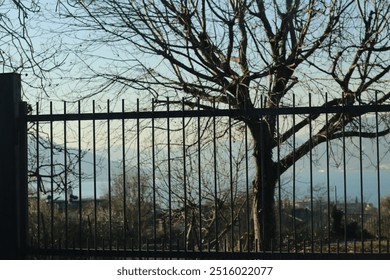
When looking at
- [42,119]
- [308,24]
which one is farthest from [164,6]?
[42,119]

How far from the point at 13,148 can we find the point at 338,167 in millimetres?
5578

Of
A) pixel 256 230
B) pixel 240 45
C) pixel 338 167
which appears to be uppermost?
pixel 240 45

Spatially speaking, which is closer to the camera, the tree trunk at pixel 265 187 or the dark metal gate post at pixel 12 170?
the dark metal gate post at pixel 12 170

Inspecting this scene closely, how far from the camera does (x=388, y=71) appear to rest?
37.9ft

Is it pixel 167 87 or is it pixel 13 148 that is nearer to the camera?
pixel 13 148

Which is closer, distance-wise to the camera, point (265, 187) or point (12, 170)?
point (12, 170)

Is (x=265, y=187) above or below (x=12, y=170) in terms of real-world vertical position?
below

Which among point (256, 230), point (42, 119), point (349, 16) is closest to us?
point (42, 119)

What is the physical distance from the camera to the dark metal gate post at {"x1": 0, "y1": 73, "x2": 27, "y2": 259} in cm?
663

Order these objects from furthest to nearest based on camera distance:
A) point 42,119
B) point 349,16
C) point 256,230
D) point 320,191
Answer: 1. point 349,16
2. point 256,230
3. point 320,191
4. point 42,119

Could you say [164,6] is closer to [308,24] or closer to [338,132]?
[308,24]

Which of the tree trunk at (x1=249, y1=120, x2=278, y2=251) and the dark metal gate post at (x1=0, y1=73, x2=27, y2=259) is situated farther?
the tree trunk at (x1=249, y1=120, x2=278, y2=251)

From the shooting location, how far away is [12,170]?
6.65m

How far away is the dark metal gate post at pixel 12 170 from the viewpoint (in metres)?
6.63
